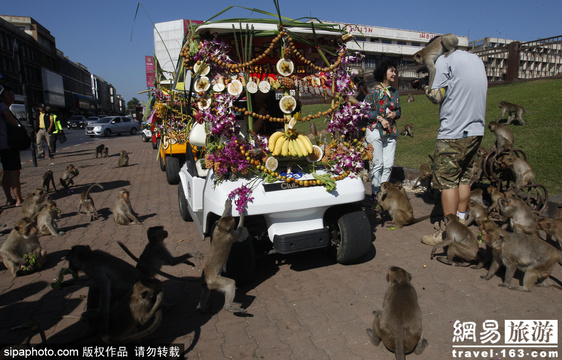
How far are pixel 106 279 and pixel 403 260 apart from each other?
3467 millimetres

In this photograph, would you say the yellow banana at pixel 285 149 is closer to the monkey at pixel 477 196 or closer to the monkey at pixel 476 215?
the monkey at pixel 476 215

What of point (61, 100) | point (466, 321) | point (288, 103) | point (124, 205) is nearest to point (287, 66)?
point (288, 103)

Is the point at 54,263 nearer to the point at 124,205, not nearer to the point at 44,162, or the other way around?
the point at 124,205

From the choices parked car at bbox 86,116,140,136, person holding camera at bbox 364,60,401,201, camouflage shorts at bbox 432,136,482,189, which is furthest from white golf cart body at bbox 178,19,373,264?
parked car at bbox 86,116,140,136

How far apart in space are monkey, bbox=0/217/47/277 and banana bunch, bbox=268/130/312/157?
3.33 m

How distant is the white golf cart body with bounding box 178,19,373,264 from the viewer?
3.77 metres

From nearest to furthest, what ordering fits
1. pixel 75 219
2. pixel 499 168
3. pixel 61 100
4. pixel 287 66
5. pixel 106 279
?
pixel 106 279 → pixel 287 66 → pixel 499 168 → pixel 75 219 → pixel 61 100

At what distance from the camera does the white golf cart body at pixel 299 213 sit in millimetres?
3773

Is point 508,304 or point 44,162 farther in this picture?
point 44,162

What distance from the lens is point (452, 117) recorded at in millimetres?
4867

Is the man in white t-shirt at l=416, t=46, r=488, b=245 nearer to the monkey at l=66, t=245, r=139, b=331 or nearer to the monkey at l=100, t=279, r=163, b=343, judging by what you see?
the monkey at l=100, t=279, r=163, b=343

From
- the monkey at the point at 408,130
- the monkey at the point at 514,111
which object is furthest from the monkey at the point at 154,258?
the monkey at the point at 408,130

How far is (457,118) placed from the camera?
4824mm

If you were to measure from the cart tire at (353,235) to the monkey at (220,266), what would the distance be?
1309 millimetres
